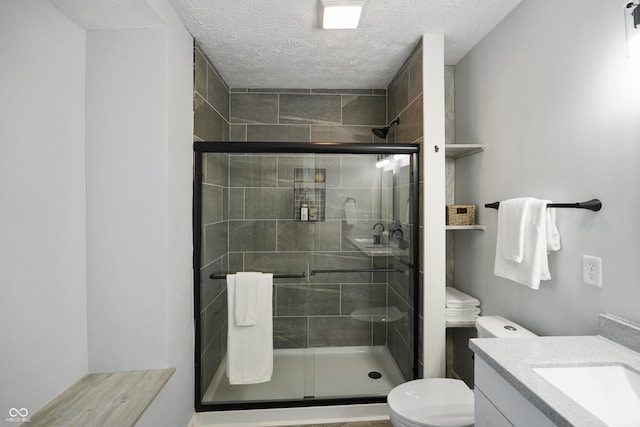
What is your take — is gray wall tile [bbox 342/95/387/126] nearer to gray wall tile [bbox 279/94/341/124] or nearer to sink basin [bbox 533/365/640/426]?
gray wall tile [bbox 279/94/341/124]

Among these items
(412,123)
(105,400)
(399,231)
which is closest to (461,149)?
(412,123)

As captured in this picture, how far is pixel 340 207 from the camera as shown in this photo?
6.84 feet

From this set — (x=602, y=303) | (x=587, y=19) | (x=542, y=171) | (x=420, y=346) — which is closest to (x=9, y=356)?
(x=420, y=346)

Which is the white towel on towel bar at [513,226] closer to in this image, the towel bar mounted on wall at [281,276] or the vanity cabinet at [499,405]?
the vanity cabinet at [499,405]

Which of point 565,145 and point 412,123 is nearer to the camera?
point 565,145

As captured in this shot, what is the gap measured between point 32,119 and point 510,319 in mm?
2494

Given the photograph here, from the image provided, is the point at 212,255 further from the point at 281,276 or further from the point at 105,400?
the point at 105,400

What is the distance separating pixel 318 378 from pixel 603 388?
5.05 ft

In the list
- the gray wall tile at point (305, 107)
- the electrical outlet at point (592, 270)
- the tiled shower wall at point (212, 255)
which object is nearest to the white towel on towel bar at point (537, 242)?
the electrical outlet at point (592, 270)

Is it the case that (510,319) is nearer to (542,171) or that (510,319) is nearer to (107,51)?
(542,171)

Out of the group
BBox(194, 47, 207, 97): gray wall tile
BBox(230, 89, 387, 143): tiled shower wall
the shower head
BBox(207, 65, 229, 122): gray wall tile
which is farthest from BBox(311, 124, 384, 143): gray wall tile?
BBox(194, 47, 207, 97): gray wall tile

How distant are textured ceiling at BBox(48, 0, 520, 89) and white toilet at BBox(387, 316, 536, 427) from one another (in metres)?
1.72

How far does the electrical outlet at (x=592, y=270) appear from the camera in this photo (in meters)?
1.25

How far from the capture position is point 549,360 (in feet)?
3.32
